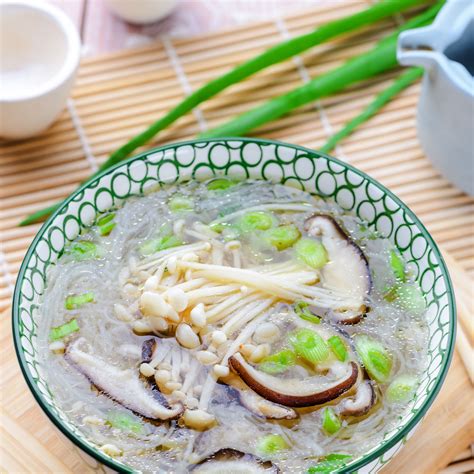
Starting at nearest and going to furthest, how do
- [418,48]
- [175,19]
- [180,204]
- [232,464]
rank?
1. [232,464]
2. [180,204]
3. [418,48]
4. [175,19]

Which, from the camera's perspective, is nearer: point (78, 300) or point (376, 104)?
point (78, 300)

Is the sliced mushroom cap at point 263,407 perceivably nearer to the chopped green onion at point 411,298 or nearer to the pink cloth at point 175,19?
the chopped green onion at point 411,298

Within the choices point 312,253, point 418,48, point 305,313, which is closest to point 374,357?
point 305,313

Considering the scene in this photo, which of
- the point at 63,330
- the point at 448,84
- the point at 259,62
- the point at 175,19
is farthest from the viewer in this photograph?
the point at 175,19

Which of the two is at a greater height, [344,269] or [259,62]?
[259,62]

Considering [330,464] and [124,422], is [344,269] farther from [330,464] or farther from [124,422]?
[124,422]

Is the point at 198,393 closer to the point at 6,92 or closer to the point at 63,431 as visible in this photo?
the point at 63,431

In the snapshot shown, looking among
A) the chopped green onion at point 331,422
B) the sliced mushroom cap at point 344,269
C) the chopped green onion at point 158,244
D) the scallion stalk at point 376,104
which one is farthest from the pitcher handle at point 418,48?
the chopped green onion at point 331,422
